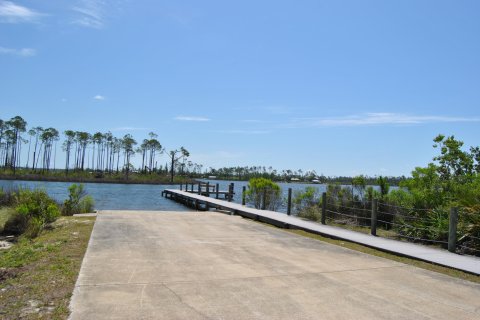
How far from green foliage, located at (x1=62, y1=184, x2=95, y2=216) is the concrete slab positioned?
7686 millimetres

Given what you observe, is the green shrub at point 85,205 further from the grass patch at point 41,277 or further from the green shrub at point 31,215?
the grass patch at point 41,277

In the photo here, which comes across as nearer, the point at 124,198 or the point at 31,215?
the point at 31,215

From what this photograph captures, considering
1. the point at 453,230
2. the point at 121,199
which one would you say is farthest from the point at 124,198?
the point at 453,230

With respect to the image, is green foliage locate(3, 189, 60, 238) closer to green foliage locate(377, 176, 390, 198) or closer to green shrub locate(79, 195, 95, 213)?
green shrub locate(79, 195, 95, 213)

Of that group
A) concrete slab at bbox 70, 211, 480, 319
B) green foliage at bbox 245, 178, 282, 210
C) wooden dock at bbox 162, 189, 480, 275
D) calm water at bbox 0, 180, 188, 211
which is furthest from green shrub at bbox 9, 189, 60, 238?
green foliage at bbox 245, 178, 282, 210

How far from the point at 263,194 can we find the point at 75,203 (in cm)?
918

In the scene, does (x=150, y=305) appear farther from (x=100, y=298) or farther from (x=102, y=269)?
(x=102, y=269)

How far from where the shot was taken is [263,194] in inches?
827

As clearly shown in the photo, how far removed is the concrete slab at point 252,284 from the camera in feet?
15.3

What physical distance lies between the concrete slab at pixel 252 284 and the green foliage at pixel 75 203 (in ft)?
25.2

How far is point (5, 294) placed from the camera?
504 cm

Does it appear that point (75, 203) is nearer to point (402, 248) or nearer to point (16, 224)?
point (16, 224)

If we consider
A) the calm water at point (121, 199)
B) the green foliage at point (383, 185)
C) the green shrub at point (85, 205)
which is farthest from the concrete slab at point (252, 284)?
the calm water at point (121, 199)

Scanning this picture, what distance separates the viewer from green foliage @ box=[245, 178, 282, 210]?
21312 millimetres
